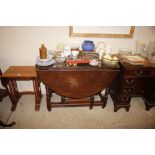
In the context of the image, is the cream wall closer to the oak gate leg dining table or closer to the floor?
the oak gate leg dining table

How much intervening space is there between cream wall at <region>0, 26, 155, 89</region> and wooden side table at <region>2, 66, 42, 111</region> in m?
0.20

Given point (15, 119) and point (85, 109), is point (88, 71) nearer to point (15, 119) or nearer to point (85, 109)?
point (85, 109)

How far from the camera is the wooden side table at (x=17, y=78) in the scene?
242 cm

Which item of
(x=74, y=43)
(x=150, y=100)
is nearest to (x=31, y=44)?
(x=74, y=43)

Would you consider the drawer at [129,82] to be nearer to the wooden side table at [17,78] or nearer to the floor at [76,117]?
the floor at [76,117]

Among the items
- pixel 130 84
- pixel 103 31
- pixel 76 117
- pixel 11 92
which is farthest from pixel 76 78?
pixel 11 92

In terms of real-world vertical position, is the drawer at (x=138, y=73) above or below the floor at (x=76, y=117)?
above

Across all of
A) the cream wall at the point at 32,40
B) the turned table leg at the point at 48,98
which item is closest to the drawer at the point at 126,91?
the cream wall at the point at 32,40

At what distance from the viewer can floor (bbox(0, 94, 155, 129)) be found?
96.2 inches

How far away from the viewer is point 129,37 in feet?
8.70

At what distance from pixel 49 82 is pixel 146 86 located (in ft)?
5.74

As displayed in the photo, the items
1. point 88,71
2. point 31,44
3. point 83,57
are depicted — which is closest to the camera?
point 88,71

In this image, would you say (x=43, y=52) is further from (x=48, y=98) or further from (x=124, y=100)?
(x=124, y=100)

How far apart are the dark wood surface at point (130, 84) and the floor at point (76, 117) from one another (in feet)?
0.52
